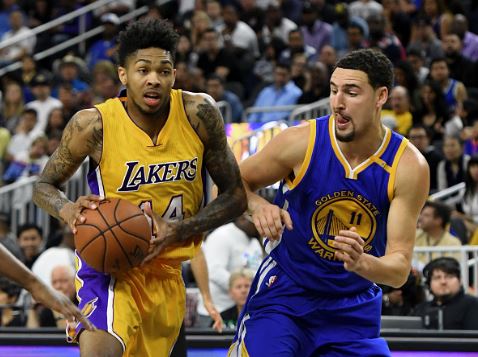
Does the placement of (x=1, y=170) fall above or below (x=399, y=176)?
above

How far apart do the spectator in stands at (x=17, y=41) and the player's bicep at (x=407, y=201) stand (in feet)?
36.3

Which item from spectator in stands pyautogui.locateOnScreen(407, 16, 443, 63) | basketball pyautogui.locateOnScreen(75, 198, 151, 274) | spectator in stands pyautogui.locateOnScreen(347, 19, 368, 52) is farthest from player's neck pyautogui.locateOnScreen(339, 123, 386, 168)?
spectator in stands pyautogui.locateOnScreen(347, 19, 368, 52)

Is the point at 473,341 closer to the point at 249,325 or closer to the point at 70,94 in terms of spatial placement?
the point at 249,325

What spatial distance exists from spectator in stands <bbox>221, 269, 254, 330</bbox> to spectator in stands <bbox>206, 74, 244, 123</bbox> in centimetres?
451

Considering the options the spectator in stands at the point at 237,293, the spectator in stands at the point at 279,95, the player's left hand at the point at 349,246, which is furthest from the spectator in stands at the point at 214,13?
the player's left hand at the point at 349,246

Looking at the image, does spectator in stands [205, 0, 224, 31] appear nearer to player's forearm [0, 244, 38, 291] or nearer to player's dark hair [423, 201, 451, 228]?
player's dark hair [423, 201, 451, 228]

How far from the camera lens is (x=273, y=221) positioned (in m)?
5.07

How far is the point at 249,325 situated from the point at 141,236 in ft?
2.22

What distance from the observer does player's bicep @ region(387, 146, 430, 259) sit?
5230 mm

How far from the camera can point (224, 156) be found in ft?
18.8

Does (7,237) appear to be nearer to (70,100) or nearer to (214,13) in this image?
(70,100)

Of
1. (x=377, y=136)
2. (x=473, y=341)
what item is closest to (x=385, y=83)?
(x=377, y=136)

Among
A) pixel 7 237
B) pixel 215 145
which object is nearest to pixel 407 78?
pixel 7 237

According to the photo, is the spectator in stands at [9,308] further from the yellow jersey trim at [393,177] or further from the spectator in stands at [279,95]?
the yellow jersey trim at [393,177]
